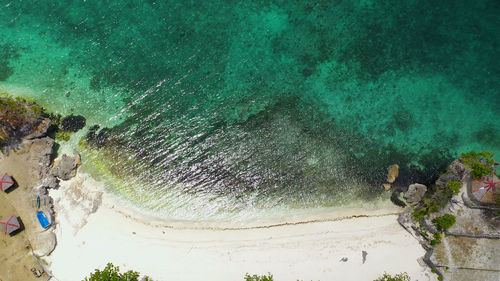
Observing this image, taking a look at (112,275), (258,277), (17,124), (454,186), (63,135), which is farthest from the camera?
(63,135)

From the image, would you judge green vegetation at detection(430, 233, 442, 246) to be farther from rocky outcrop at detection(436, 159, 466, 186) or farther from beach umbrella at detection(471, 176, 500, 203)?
beach umbrella at detection(471, 176, 500, 203)

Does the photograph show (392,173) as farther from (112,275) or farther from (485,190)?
(112,275)

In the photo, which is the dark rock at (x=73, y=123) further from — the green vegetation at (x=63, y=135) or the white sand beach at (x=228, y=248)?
the white sand beach at (x=228, y=248)

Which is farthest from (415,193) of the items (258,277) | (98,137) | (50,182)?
(50,182)

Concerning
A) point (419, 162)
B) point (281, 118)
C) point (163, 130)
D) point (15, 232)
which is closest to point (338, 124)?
point (281, 118)

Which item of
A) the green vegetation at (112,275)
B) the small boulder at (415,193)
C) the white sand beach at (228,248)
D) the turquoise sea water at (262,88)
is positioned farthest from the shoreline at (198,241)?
the turquoise sea water at (262,88)

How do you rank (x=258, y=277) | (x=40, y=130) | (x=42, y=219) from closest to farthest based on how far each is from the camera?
(x=258, y=277) < (x=42, y=219) < (x=40, y=130)

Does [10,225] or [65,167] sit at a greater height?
[65,167]
